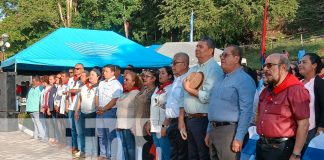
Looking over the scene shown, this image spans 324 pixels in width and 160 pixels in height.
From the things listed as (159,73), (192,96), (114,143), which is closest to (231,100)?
(192,96)

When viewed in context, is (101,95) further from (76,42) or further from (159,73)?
(76,42)

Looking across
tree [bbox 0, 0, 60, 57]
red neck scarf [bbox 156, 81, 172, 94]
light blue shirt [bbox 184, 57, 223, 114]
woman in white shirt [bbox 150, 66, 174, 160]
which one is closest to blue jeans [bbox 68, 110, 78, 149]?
woman in white shirt [bbox 150, 66, 174, 160]

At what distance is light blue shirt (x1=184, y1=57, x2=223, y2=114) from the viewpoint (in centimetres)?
548

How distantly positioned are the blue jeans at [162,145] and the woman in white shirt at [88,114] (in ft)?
8.17

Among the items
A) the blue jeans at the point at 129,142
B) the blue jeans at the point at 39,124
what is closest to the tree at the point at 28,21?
the blue jeans at the point at 39,124

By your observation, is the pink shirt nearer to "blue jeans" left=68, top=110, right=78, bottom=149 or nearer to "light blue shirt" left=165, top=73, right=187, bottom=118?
"light blue shirt" left=165, top=73, right=187, bottom=118

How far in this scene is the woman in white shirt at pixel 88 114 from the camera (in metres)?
9.09

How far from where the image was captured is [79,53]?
43.5ft

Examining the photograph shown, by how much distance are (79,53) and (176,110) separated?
753 centimetres

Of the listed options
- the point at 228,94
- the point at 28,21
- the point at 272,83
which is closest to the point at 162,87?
the point at 228,94

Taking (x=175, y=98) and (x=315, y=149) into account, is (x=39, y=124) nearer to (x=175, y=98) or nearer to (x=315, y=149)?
(x=175, y=98)

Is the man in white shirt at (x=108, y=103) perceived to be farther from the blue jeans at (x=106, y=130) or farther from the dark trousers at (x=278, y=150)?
the dark trousers at (x=278, y=150)

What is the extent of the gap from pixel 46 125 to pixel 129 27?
2868 cm

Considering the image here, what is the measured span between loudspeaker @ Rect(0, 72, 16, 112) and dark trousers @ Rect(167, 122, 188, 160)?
2.98 meters
